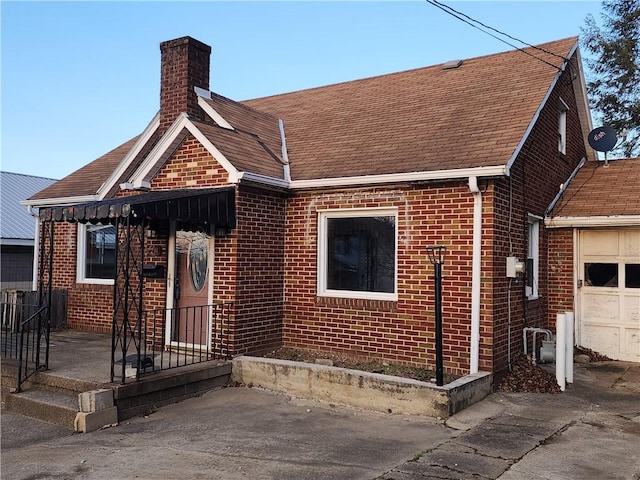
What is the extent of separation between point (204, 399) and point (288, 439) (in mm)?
2026

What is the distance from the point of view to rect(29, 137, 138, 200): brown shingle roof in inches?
463

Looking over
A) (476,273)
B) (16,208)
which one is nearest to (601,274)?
(476,273)

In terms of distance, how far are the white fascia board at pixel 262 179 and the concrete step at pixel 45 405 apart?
12.0 ft

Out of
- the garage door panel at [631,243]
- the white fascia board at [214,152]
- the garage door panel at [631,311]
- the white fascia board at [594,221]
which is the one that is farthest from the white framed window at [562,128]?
the white fascia board at [214,152]

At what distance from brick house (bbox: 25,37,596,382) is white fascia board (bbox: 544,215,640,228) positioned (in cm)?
29

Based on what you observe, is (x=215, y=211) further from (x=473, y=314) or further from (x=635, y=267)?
(x=635, y=267)

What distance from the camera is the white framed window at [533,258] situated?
9.20 metres

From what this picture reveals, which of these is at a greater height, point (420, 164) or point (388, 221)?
point (420, 164)

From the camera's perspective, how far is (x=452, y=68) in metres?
11.6

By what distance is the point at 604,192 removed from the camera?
1004 cm

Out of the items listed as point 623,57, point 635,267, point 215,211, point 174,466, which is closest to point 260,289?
point 215,211

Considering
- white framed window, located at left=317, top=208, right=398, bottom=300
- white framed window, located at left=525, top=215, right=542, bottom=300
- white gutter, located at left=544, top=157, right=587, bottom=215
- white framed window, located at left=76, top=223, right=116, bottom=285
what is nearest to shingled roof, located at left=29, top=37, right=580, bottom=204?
white framed window, located at left=317, top=208, right=398, bottom=300

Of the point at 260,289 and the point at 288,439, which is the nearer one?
the point at 288,439

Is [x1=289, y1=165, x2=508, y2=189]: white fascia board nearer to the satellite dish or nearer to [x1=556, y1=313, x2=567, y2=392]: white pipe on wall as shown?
[x1=556, y1=313, x2=567, y2=392]: white pipe on wall
